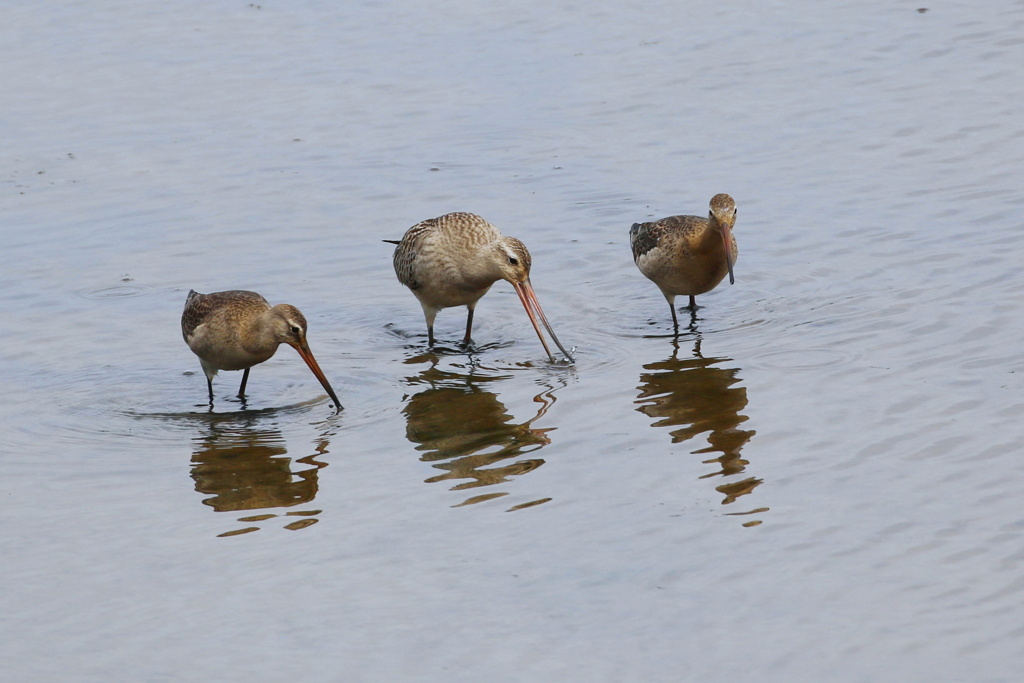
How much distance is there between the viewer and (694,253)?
9352mm

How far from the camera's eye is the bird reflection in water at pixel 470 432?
705 cm

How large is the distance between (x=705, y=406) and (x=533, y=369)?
4.41ft

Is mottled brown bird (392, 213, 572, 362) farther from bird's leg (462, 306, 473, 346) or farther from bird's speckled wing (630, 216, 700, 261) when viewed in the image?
bird's speckled wing (630, 216, 700, 261)

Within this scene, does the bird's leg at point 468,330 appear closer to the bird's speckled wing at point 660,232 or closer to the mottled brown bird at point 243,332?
the bird's speckled wing at point 660,232

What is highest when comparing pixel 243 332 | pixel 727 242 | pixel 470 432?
pixel 727 242

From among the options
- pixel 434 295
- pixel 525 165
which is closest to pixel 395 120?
pixel 525 165

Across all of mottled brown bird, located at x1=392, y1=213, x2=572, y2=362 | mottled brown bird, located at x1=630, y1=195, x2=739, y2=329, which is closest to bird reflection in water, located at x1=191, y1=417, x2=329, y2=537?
mottled brown bird, located at x1=392, y1=213, x2=572, y2=362

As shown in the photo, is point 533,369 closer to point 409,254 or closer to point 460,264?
point 460,264

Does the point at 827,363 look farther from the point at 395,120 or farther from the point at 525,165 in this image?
the point at 395,120

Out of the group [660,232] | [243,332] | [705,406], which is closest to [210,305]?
[243,332]

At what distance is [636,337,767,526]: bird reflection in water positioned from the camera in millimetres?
6773

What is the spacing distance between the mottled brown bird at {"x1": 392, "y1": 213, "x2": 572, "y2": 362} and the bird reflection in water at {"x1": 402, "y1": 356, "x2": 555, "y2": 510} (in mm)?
724

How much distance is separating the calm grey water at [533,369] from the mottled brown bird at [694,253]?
1.02 ft

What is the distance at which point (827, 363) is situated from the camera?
27.0 feet
